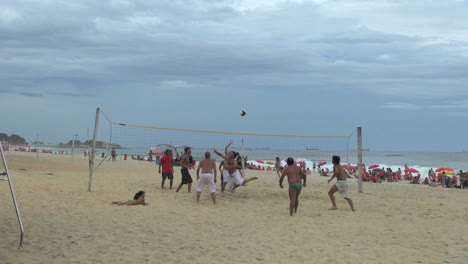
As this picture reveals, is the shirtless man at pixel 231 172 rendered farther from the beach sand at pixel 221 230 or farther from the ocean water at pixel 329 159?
the ocean water at pixel 329 159

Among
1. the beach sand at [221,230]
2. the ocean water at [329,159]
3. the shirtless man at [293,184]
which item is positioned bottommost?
the beach sand at [221,230]

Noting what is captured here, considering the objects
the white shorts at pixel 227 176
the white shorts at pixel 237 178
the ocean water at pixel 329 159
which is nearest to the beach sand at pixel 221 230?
the white shorts at pixel 237 178

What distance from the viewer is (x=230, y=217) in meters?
7.86

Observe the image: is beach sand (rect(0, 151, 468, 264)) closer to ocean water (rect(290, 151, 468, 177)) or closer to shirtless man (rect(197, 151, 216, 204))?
shirtless man (rect(197, 151, 216, 204))

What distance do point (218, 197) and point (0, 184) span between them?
495 cm

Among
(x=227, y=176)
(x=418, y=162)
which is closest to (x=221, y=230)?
(x=227, y=176)

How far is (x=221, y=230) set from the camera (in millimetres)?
6621

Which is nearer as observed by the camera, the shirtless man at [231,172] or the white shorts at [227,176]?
the shirtless man at [231,172]

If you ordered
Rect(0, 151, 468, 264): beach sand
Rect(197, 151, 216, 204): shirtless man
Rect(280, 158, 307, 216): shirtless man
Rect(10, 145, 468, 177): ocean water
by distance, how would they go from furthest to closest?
Rect(10, 145, 468, 177): ocean water < Rect(197, 151, 216, 204): shirtless man < Rect(280, 158, 307, 216): shirtless man < Rect(0, 151, 468, 264): beach sand

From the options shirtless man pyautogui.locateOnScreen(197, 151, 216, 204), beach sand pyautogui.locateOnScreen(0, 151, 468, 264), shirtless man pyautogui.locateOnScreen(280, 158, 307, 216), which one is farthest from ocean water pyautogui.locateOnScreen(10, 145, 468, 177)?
shirtless man pyautogui.locateOnScreen(280, 158, 307, 216)

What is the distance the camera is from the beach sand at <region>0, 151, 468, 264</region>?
16.5 feet

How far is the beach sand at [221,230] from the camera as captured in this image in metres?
5.03

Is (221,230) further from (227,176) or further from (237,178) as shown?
(227,176)

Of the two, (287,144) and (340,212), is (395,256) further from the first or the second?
(287,144)
